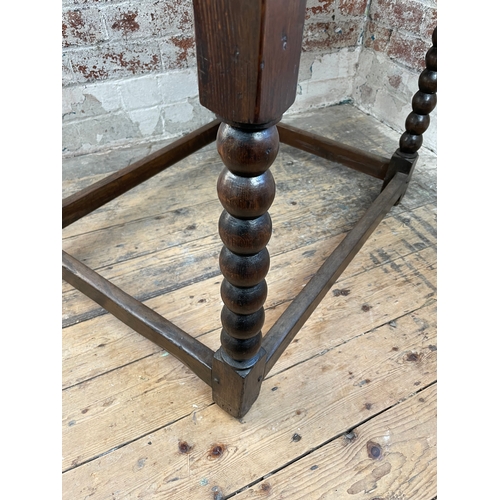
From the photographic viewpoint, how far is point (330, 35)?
1558mm

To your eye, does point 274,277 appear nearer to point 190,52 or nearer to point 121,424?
point 121,424

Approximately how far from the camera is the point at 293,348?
33.5 inches

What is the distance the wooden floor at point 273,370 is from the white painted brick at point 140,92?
307mm

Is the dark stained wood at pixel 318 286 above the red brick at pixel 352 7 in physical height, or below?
below

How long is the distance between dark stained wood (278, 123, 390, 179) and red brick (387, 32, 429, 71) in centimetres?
43

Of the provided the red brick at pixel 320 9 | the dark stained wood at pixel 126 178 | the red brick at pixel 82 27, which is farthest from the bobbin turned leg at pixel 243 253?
the red brick at pixel 320 9

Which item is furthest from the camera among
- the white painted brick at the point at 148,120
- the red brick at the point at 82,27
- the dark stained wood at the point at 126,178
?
the white painted brick at the point at 148,120

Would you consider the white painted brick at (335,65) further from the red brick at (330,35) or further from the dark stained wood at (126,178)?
the dark stained wood at (126,178)

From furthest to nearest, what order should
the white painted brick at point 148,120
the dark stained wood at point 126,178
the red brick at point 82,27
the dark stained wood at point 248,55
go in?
the white painted brick at point 148,120
the red brick at point 82,27
the dark stained wood at point 126,178
the dark stained wood at point 248,55

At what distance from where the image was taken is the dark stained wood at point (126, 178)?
1040 mm

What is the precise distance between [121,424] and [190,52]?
1.11 meters

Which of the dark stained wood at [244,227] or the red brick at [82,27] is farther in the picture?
the red brick at [82,27]

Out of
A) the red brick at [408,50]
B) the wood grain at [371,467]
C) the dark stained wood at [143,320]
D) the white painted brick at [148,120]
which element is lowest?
the wood grain at [371,467]

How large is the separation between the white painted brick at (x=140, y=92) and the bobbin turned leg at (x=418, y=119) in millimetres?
765
